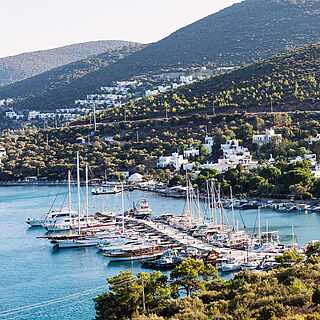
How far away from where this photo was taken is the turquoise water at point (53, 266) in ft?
76.4

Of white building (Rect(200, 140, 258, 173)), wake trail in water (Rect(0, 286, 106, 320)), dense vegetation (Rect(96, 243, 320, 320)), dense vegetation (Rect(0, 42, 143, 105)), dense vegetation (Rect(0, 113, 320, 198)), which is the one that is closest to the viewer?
dense vegetation (Rect(96, 243, 320, 320))

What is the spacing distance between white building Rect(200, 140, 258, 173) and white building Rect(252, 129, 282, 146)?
3.80ft

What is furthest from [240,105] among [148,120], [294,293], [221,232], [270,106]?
[294,293]

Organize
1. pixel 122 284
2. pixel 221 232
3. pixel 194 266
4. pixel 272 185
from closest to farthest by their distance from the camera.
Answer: pixel 122 284, pixel 194 266, pixel 221 232, pixel 272 185

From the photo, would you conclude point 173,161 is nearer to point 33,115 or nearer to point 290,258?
point 290,258

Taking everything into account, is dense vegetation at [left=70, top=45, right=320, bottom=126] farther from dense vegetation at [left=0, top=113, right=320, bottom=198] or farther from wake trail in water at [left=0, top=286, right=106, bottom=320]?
wake trail in water at [left=0, top=286, right=106, bottom=320]

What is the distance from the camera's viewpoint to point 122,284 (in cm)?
1952

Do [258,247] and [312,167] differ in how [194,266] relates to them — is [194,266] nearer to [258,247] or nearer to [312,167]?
[258,247]

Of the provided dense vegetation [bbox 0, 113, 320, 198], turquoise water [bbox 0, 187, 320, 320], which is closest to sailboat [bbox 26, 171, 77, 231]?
turquoise water [bbox 0, 187, 320, 320]

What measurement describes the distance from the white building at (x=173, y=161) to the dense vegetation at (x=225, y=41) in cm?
4000

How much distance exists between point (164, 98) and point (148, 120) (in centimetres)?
761

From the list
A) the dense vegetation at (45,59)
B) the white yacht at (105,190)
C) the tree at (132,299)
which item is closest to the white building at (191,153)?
the white yacht at (105,190)

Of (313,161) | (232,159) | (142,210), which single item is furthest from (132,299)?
(232,159)

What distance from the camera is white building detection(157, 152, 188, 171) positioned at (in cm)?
5400
